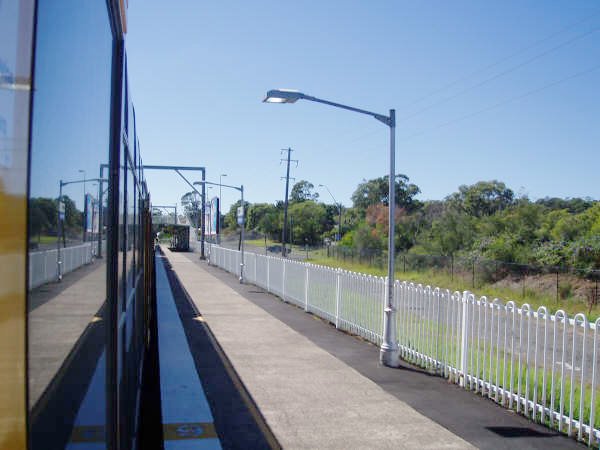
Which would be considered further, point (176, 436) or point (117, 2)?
point (176, 436)

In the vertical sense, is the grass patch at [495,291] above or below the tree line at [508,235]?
below

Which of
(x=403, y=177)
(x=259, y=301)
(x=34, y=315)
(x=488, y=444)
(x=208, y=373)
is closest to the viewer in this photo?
(x=34, y=315)

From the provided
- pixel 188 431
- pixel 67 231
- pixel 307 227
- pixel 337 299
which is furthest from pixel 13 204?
pixel 307 227

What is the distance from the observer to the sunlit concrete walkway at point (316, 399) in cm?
609

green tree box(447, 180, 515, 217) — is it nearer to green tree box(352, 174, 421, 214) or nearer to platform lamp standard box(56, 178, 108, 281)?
green tree box(352, 174, 421, 214)

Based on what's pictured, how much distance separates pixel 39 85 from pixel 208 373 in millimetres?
8393

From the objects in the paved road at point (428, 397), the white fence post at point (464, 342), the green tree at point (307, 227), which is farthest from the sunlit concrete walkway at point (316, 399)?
the green tree at point (307, 227)

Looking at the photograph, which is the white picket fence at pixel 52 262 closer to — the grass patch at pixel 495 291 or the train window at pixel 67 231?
the train window at pixel 67 231

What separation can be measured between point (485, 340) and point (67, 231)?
7.35 meters

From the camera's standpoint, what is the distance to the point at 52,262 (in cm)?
112

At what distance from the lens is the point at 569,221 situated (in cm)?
2900

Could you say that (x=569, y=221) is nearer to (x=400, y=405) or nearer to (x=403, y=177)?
(x=400, y=405)

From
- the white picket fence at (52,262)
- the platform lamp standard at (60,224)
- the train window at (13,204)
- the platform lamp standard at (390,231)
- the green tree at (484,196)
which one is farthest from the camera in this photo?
the green tree at (484,196)

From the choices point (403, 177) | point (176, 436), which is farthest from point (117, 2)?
point (403, 177)
